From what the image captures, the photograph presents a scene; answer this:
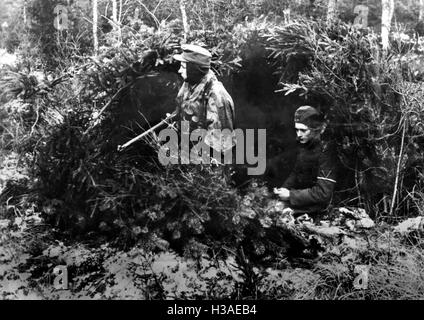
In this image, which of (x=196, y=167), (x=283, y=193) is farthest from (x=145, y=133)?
(x=283, y=193)

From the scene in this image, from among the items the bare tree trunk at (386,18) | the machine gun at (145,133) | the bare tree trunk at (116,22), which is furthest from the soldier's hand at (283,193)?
the bare tree trunk at (116,22)

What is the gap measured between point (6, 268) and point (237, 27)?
211 cm

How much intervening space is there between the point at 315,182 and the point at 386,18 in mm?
1150

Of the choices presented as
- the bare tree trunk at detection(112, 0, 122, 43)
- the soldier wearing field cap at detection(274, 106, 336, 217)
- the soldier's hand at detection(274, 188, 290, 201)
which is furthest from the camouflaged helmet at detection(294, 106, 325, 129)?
the bare tree trunk at detection(112, 0, 122, 43)

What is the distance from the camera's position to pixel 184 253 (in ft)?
10.4

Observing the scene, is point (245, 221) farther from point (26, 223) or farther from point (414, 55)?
point (414, 55)

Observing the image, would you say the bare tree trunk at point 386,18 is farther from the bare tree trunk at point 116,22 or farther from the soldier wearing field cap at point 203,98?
the bare tree trunk at point 116,22

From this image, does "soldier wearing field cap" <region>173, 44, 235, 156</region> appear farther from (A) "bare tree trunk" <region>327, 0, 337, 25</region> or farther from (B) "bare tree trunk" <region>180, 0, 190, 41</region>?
(A) "bare tree trunk" <region>327, 0, 337, 25</region>

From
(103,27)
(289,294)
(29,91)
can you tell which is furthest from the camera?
(103,27)

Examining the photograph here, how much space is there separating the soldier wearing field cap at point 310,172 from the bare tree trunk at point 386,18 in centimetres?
64

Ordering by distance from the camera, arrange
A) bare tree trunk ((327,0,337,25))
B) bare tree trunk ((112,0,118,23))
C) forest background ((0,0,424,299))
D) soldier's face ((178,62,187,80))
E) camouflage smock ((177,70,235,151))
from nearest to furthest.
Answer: forest background ((0,0,424,299)) < camouflage smock ((177,70,235,151)) < soldier's face ((178,62,187,80)) < bare tree trunk ((327,0,337,25)) < bare tree trunk ((112,0,118,23))

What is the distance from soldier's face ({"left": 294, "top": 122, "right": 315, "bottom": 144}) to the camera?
11.4 feet

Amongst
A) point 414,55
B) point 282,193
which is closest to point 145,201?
point 282,193

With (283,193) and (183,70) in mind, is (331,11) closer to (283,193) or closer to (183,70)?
(183,70)
